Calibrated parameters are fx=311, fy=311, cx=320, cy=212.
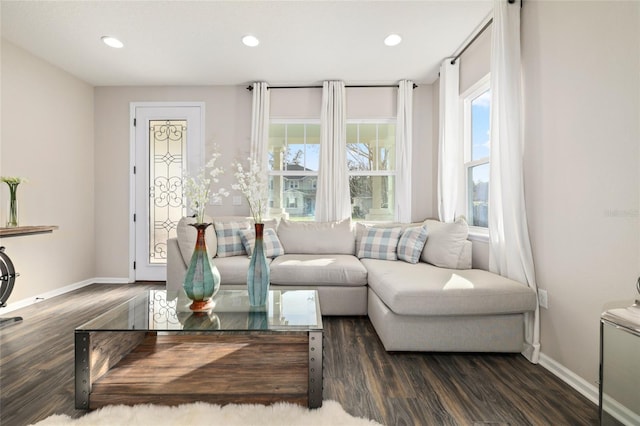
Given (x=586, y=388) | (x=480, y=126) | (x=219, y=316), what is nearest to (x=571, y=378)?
(x=586, y=388)

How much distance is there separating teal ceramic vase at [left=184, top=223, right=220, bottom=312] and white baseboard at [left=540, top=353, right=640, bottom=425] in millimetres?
1927

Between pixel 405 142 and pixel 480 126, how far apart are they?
36.3 inches

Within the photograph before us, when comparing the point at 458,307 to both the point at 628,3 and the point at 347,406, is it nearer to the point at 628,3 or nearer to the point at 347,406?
the point at 347,406

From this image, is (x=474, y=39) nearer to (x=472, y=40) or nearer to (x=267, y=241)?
(x=472, y=40)

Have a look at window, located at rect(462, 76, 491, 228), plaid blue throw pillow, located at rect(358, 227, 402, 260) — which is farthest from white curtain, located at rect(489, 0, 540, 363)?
plaid blue throw pillow, located at rect(358, 227, 402, 260)

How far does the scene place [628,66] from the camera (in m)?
1.50

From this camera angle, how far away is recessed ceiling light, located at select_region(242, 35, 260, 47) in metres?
2.95

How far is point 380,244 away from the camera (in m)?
3.23

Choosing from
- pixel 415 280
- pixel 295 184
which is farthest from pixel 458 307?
pixel 295 184

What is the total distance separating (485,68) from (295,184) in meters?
2.44

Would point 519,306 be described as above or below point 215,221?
below

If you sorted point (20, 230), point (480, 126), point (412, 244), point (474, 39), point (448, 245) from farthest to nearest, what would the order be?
point (480, 126) < point (412, 244) < point (474, 39) < point (448, 245) < point (20, 230)

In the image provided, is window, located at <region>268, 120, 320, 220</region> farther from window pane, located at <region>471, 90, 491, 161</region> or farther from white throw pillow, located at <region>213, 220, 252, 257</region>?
window pane, located at <region>471, 90, 491, 161</region>

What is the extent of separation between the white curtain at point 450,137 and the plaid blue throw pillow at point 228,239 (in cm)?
227
